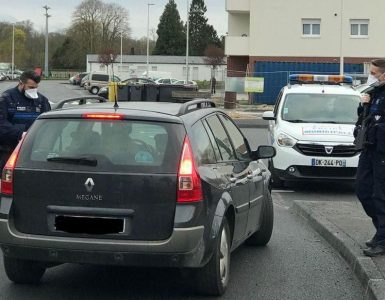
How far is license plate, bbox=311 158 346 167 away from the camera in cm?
1017

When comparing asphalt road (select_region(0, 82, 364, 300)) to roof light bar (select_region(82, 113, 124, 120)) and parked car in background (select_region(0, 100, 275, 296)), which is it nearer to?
parked car in background (select_region(0, 100, 275, 296))

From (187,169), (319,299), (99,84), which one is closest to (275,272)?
(319,299)

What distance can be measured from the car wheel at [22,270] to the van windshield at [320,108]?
6870 millimetres

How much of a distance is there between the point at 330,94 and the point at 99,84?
1823 inches

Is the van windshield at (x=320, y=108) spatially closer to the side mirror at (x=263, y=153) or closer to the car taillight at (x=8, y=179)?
the side mirror at (x=263, y=153)

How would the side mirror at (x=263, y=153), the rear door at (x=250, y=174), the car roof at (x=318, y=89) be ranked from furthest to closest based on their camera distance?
the car roof at (x=318, y=89), the side mirror at (x=263, y=153), the rear door at (x=250, y=174)

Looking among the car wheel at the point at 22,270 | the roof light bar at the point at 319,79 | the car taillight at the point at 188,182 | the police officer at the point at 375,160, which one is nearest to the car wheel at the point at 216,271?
the car taillight at the point at 188,182

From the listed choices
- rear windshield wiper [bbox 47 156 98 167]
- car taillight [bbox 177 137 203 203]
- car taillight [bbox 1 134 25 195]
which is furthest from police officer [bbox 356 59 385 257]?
car taillight [bbox 1 134 25 195]

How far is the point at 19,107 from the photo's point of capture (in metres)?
7.35

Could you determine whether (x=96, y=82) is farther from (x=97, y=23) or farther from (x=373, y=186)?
(x=373, y=186)

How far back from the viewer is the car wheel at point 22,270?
5117 millimetres

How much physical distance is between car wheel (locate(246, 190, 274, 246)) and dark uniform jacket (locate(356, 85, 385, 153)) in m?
1.43

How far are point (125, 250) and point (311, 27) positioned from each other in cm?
4084

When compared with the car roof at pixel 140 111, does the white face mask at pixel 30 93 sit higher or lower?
higher
